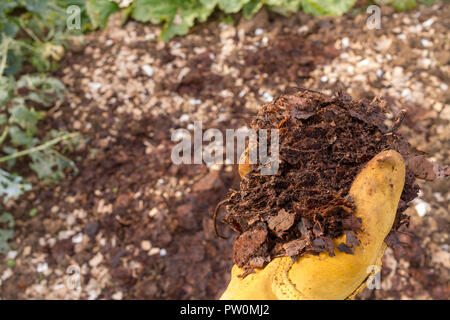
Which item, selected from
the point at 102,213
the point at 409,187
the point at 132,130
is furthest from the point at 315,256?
the point at 132,130

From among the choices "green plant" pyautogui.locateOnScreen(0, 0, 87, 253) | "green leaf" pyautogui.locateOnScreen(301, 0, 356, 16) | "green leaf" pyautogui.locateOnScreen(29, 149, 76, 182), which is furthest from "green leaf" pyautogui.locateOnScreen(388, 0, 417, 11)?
"green leaf" pyautogui.locateOnScreen(29, 149, 76, 182)

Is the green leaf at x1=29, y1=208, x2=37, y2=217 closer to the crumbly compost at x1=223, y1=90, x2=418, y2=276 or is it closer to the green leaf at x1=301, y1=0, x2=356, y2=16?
the crumbly compost at x1=223, y1=90, x2=418, y2=276

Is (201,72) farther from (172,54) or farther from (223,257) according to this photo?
(223,257)

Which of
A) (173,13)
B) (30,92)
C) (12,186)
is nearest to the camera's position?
(12,186)

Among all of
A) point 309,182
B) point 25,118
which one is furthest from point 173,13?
point 309,182

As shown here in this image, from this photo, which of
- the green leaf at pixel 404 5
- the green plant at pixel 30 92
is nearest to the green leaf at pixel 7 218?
the green plant at pixel 30 92

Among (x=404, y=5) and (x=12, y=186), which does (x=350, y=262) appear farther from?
(x=404, y=5)
